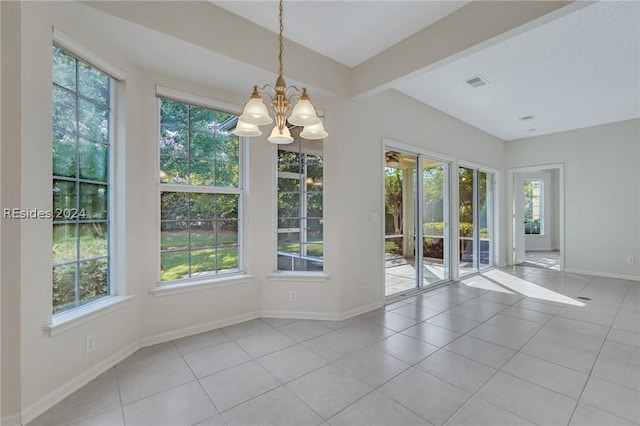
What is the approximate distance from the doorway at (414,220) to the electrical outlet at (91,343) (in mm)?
3254

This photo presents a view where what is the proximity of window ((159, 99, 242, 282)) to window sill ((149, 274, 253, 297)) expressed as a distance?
0.11 m

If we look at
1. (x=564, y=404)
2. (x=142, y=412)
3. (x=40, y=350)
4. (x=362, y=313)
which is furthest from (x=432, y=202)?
(x=40, y=350)

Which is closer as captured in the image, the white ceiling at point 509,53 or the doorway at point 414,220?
the white ceiling at point 509,53

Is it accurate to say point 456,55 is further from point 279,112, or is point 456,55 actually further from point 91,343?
point 91,343

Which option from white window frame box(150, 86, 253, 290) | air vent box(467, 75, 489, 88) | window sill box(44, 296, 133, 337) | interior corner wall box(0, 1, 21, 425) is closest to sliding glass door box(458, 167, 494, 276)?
air vent box(467, 75, 489, 88)

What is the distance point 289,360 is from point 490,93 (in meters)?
4.40

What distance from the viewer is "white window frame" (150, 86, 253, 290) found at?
2.81 meters

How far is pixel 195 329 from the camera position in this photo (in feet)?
9.67

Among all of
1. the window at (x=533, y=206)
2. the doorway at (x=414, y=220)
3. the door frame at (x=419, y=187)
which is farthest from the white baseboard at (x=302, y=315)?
the window at (x=533, y=206)

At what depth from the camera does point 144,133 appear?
8.92 feet

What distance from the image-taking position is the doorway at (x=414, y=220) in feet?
13.9

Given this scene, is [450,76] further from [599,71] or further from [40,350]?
[40,350]

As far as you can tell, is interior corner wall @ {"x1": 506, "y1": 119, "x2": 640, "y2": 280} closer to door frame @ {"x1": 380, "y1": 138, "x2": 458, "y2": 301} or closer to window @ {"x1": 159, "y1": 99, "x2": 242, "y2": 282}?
door frame @ {"x1": 380, "y1": 138, "x2": 458, "y2": 301}

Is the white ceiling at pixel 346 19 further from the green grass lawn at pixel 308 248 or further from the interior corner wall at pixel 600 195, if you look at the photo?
the interior corner wall at pixel 600 195
